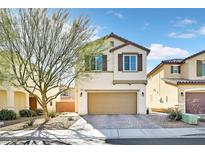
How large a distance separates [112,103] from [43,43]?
8.24 metres

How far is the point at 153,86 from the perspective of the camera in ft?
83.3

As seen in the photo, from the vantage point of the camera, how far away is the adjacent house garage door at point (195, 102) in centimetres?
1859

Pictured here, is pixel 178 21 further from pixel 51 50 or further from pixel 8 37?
pixel 8 37

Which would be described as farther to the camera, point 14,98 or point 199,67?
point 199,67

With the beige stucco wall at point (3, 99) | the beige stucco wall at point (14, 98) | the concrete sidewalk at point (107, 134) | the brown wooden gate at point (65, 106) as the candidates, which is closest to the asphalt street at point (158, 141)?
the concrete sidewalk at point (107, 134)

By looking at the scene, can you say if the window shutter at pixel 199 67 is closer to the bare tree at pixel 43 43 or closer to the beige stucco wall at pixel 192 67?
the beige stucco wall at pixel 192 67

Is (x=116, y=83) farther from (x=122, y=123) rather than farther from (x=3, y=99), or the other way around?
(x=3, y=99)

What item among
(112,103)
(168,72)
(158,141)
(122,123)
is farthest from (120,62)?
(158,141)

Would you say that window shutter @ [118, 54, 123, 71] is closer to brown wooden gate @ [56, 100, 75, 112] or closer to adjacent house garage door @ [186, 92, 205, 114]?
adjacent house garage door @ [186, 92, 205, 114]

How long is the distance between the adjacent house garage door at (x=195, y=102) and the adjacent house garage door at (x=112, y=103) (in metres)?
4.30

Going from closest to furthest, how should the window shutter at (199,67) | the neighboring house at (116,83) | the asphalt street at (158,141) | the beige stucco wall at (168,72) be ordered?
the asphalt street at (158,141) < the neighboring house at (116,83) < the window shutter at (199,67) < the beige stucco wall at (168,72)

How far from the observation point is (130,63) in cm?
1862

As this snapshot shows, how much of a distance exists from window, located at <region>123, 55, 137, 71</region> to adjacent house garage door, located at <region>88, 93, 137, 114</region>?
2171 millimetres

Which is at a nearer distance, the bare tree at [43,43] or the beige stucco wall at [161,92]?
the bare tree at [43,43]
